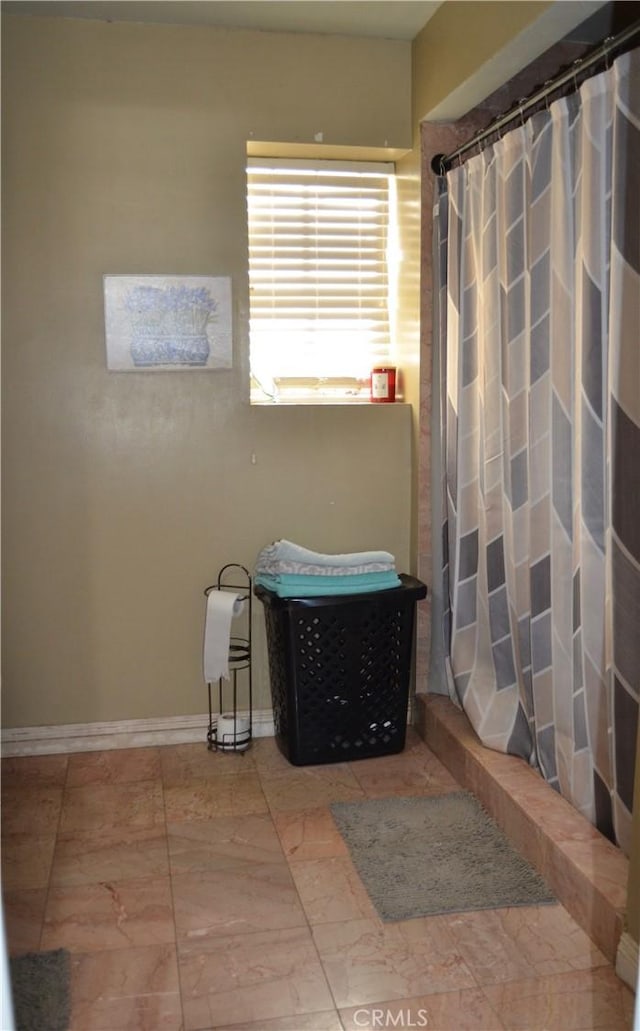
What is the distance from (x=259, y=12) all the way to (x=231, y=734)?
2.31m

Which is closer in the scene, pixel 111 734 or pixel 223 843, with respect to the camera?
pixel 223 843

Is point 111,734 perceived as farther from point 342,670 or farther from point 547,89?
point 547,89

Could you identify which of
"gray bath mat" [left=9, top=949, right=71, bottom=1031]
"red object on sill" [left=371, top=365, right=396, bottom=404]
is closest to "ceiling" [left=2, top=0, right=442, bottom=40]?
"red object on sill" [left=371, top=365, right=396, bottom=404]

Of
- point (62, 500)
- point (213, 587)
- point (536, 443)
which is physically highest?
point (536, 443)

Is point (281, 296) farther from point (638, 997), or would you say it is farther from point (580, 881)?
point (638, 997)

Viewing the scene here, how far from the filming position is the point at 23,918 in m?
2.10

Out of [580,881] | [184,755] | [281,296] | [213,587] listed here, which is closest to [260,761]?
[184,755]

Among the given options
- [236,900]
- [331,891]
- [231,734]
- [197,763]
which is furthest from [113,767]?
[331,891]

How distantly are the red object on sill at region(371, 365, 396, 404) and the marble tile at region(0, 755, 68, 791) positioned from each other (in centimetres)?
165

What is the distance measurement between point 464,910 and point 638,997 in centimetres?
135

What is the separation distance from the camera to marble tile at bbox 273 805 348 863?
2393 millimetres

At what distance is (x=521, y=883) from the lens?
7.21 ft

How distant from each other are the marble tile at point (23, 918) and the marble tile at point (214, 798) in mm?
475

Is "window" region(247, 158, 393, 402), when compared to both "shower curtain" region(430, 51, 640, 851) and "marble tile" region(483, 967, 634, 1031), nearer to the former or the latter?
"shower curtain" region(430, 51, 640, 851)
